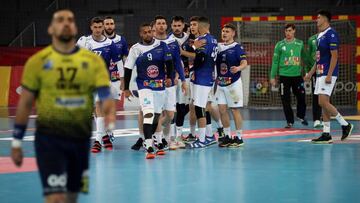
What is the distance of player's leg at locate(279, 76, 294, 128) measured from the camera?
1407cm

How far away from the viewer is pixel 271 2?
25516 mm

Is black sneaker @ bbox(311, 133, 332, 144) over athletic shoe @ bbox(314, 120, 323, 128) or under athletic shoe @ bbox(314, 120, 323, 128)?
under

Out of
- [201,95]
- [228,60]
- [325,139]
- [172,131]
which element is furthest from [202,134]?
[325,139]

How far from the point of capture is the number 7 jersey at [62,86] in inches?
189

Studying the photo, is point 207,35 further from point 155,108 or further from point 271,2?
point 271,2

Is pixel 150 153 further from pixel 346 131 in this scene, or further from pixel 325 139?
pixel 346 131

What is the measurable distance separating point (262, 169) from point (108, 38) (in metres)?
3.95

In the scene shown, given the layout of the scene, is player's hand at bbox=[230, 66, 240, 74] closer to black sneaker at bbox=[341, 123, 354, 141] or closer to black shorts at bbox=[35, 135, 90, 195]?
black sneaker at bbox=[341, 123, 354, 141]

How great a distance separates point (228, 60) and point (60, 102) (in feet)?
20.7

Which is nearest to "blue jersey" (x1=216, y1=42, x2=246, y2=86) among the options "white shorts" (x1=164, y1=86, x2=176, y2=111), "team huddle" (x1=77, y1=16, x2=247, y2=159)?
"team huddle" (x1=77, y1=16, x2=247, y2=159)

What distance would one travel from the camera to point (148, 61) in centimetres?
981

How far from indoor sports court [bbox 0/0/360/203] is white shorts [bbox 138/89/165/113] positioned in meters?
0.02

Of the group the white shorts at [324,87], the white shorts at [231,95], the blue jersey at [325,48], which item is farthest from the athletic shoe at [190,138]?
the blue jersey at [325,48]

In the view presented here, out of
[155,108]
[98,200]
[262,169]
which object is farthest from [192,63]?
[98,200]
